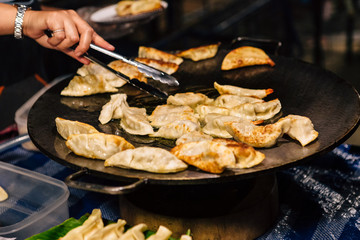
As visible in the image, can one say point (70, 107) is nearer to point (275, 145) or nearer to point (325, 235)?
point (275, 145)

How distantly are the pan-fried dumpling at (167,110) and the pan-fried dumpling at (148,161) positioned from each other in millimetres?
447

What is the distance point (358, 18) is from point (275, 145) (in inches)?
310

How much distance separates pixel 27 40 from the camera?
3.95 meters

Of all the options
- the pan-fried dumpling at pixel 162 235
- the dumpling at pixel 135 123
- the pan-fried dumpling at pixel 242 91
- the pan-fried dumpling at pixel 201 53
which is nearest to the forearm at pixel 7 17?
the dumpling at pixel 135 123

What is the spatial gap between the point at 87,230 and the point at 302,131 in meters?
1.03

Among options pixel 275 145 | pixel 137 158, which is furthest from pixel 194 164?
pixel 275 145

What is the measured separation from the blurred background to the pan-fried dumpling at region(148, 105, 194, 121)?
1152 millimetres

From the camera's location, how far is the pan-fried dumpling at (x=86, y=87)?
2.61m

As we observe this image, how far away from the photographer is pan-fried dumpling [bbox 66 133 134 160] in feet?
6.28

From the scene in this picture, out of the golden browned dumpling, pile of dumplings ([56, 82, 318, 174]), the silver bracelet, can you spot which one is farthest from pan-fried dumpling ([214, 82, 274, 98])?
the golden browned dumpling

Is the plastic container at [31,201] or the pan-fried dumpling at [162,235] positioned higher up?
the pan-fried dumpling at [162,235]

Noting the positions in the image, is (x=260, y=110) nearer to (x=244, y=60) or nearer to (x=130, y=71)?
(x=244, y=60)

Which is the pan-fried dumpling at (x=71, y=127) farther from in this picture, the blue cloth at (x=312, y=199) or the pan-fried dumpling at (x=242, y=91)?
the pan-fried dumpling at (x=242, y=91)

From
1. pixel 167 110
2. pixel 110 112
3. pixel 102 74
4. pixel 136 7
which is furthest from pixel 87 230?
pixel 136 7
